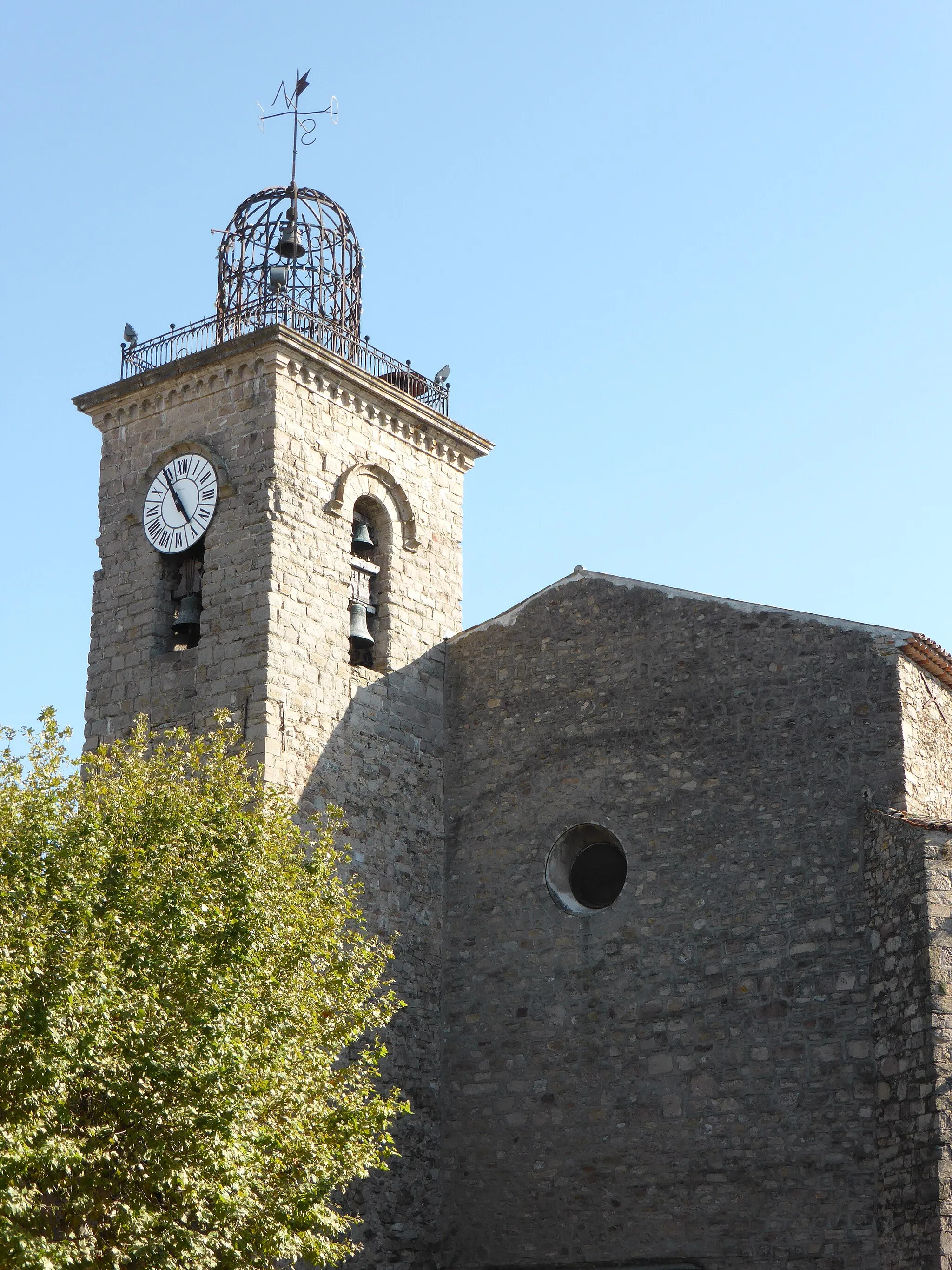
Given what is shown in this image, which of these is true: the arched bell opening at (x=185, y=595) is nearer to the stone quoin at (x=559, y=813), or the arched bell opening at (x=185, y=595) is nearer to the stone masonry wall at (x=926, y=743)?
the stone quoin at (x=559, y=813)

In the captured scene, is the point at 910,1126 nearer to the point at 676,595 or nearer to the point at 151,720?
the point at 676,595

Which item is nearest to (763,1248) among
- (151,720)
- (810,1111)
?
(810,1111)

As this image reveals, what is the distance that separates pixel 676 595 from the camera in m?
18.8

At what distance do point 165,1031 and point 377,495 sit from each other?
29.5 feet

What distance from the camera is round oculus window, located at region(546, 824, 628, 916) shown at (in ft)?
61.2

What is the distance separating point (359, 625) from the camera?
20000 millimetres

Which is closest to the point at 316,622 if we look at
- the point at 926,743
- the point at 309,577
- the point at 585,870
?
the point at 309,577

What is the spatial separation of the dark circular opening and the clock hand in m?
5.80

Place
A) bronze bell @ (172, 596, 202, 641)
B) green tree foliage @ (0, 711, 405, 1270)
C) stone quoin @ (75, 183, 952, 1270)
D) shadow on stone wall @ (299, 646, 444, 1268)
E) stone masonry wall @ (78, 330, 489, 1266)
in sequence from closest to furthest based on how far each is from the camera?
green tree foliage @ (0, 711, 405, 1270), stone quoin @ (75, 183, 952, 1270), shadow on stone wall @ (299, 646, 444, 1268), stone masonry wall @ (78, 330, 489, 1266), bronze bell @ (172, 596, 202, 641)

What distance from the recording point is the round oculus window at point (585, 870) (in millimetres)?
18641

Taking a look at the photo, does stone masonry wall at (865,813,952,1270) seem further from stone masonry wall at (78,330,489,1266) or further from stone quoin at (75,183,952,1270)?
stone masonry wall at (78,330,489,1266)

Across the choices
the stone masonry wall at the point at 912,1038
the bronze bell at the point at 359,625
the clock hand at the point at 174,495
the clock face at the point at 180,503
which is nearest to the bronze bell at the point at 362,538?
the bronze bell at the point at 359,625

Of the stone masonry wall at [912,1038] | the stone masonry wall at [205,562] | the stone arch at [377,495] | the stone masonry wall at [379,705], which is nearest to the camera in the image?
the stone masonry wall at [912,1038]

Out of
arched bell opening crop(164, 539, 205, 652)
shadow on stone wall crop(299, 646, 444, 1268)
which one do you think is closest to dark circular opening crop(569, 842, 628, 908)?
shadow on stone wall crop(299, 646, 444, 1268)
